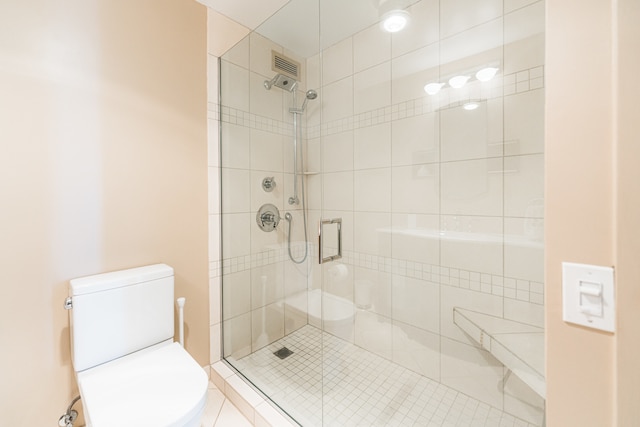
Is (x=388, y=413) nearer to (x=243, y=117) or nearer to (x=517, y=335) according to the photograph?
(x=517, y=335)

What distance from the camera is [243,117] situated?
1758mm

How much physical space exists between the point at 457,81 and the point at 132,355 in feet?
6.87

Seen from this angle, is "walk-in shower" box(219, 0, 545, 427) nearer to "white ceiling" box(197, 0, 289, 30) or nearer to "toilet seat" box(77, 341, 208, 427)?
"white ceiling" box(197, 0, 289, 30)

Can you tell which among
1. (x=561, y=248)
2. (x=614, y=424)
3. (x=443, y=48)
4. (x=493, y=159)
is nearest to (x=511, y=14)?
(x=443, y=48)

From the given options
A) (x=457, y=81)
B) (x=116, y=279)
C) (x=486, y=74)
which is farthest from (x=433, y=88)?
(x=116, y=279)

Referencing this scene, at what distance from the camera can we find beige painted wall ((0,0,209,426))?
1093 millimetres

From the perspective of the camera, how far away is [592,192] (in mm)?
538

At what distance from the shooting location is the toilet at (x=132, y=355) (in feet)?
2.95

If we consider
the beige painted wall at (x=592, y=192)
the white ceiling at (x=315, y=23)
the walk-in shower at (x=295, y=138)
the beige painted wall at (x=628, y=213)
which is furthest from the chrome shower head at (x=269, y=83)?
the beige painted wall at (x=628, y=213)

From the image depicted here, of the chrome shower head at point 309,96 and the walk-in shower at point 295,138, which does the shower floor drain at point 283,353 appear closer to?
the walk-in shower at point 295,138

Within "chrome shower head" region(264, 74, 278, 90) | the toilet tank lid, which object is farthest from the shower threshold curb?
"chrome shower head" region(264, 74, 278, 90)

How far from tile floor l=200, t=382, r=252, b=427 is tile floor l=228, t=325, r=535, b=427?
0.53 ft

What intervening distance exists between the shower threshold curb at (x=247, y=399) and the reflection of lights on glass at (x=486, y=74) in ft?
6.28

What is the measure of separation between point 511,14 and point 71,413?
2.68 m
